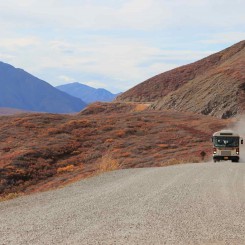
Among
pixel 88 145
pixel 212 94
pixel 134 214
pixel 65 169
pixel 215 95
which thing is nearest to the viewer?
pixel 134 214

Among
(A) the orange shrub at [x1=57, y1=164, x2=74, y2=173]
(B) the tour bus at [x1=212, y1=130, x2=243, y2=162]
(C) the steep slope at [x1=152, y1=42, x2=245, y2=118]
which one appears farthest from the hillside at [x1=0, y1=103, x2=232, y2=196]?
(C) the steep slope at [x1=152, y1=42, x2=245, y2=118]

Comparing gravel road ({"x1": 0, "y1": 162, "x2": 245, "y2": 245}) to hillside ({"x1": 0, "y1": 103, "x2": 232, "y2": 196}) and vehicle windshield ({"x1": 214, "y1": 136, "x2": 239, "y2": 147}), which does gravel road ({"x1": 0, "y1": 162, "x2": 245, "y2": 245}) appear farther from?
vehicle windshield ({"x1": 214, "y1": 136, "x2": 239, "y2": 147})

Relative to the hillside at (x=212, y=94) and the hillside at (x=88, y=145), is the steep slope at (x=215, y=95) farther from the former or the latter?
the hillside at (x=88, y=145)

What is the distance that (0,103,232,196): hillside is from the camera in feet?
108

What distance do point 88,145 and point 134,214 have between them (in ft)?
113

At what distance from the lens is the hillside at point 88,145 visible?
32.9 metres

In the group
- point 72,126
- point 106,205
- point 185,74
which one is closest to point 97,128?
point 72,126

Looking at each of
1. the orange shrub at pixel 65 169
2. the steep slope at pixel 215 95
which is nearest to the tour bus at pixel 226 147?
the orange shrub at pixel 65 169

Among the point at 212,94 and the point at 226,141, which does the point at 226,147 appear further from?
the point at 212,94

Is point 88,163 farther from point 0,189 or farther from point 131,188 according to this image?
point 131,188

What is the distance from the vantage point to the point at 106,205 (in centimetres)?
1357

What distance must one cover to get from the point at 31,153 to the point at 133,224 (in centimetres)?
3073

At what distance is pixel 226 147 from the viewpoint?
103 feet

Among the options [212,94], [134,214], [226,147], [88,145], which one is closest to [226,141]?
[226,147]
